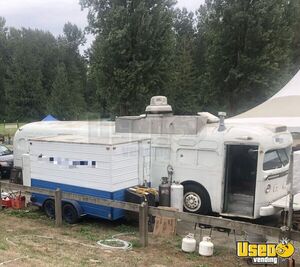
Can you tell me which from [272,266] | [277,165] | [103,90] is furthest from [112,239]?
[103,90]

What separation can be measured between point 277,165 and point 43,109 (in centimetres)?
6178

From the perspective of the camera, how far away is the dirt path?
6.59m

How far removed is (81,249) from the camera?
24.3 feet

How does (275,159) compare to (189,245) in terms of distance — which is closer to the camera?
(189,245)

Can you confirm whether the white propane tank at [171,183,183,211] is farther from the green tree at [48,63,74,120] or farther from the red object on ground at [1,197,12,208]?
the green tree at [48,63,74,120]

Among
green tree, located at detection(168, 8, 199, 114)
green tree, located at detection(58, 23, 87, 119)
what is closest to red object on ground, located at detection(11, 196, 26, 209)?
green tree, located at detection(168, 8, 199, 114)

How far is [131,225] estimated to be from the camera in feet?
31.9

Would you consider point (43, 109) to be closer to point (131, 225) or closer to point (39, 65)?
point (39, 65)

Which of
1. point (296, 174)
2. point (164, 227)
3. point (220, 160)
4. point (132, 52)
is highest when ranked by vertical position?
point (132, 52)

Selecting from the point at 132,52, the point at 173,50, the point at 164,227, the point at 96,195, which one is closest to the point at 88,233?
the point at 96,195

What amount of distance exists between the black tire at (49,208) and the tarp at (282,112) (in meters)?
7.49

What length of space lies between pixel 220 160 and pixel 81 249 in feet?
13.5

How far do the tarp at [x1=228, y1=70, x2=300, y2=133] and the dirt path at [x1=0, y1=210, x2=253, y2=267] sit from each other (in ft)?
24.0

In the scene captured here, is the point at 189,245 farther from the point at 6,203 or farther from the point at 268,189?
the point at 6,203
